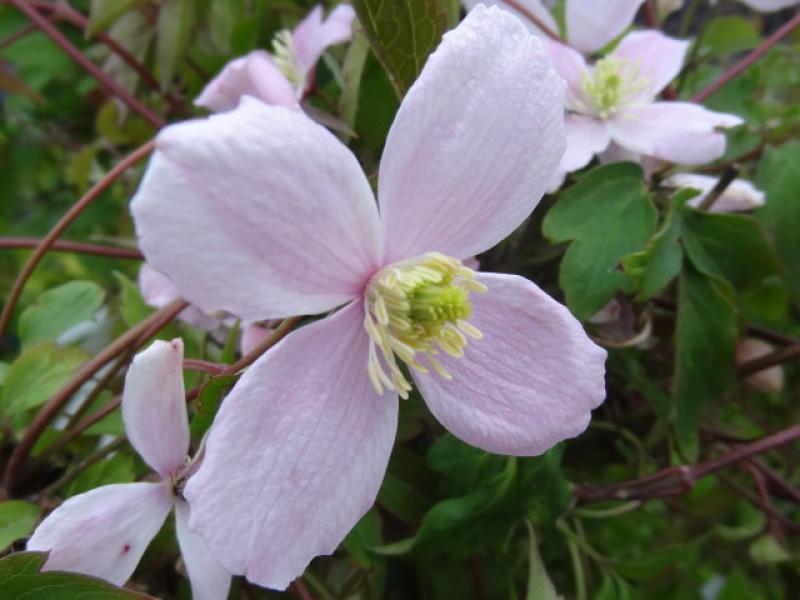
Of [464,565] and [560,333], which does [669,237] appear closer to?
[560,333]

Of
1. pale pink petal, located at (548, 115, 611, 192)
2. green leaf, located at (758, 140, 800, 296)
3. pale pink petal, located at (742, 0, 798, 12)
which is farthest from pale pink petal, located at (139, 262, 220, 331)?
pale pink petal, located at (742, 0, 798, 12)

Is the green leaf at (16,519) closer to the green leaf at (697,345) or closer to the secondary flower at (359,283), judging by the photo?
the secondary flower at (359,283)

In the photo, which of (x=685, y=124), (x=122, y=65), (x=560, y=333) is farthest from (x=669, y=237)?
(x=122, y=65)

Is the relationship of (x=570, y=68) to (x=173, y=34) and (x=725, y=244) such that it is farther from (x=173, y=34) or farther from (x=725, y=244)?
(x=173, y=34)

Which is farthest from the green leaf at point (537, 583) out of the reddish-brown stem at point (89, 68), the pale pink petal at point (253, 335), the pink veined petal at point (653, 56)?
the reddish-brown stem at point (89, 68)

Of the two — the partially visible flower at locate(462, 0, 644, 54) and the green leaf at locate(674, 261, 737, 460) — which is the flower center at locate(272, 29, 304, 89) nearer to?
the partially visible flower at locate(462, 0, 644, 54)

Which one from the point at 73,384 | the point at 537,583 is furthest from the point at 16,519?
the point at 537,583
